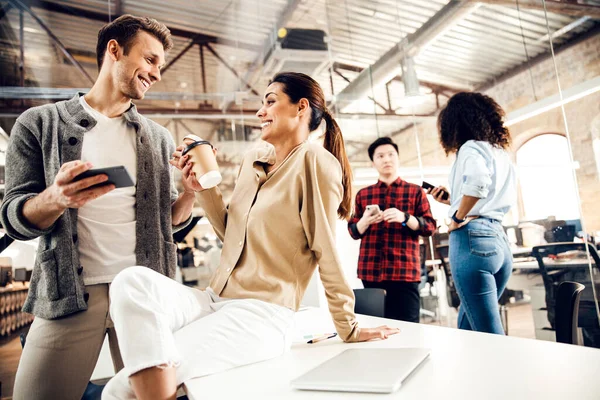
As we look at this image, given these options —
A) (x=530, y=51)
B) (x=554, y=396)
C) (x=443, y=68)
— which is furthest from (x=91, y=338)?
(x=443, y=68)

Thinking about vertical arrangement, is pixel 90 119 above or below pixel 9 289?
above

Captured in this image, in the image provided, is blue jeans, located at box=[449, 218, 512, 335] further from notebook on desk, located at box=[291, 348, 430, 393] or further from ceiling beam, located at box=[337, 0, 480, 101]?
ceiling beam, located at box=[337, 0, 480, 101]

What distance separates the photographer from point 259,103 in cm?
548

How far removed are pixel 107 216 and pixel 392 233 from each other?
6.45 feet

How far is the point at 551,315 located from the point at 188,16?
197 inches

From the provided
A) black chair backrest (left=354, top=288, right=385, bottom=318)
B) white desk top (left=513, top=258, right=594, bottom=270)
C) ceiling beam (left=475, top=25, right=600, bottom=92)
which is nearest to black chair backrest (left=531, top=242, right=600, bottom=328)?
white desk top (left=513, top=258, right=594, bottom=270)

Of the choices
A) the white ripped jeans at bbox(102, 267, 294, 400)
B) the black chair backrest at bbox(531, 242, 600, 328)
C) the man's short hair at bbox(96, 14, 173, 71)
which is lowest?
the black chair backrest at bbox(531, 242, 600, 328)

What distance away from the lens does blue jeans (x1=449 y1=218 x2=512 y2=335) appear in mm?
1977

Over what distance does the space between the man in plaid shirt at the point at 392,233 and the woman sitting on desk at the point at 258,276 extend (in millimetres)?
1217

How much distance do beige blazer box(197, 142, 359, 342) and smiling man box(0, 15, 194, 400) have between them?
22 centimetres

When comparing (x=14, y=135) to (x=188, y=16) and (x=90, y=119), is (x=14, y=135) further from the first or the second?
(x=188, y=16)

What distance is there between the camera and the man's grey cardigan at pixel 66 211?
1.17m

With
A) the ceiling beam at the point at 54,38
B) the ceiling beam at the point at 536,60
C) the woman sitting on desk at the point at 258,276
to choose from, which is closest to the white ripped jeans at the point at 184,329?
the woman sitting on desk at the point at 258,276

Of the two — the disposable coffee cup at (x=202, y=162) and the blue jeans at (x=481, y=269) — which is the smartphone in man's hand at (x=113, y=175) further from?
the blue jeans at (x=481, y=269)
